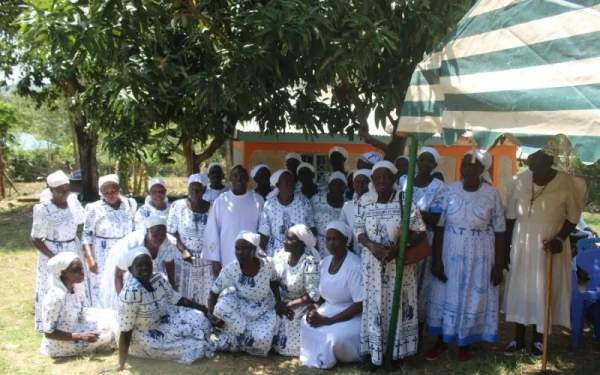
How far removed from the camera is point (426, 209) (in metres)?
4.99

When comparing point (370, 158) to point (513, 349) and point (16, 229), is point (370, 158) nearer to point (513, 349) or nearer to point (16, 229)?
point (513, 349)

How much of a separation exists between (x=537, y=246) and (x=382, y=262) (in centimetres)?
138

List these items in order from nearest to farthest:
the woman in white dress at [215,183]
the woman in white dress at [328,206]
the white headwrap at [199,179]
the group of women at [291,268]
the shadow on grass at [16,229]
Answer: the group of women at [291,268]
the woman in white dress at [328,206]
the white headwrap at [199,179]
the woman in white dress at [215,183]
the shadow on grass at [16,229]

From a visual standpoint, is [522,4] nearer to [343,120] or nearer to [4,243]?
[343,120]

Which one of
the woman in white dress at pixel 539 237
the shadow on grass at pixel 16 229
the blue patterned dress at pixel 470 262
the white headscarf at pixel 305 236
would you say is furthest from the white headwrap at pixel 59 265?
the shadow on grass at pixel 16 229

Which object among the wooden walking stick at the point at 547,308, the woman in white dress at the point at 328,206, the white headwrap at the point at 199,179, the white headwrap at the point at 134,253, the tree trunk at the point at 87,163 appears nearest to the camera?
the wooden walking stick at the point at 547,308

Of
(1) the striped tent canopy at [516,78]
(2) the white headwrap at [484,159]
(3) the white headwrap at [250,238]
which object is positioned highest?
(1) the striped tent canopy at [516,78]

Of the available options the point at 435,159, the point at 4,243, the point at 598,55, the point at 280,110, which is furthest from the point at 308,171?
the point at 4,243

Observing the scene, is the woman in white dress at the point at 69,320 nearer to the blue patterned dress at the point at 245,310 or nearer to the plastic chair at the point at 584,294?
the blue patterned dress at the point at 245,310

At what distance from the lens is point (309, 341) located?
16.4ft

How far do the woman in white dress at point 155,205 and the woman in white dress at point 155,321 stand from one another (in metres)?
1.00

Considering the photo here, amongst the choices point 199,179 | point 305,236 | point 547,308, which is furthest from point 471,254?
point 199,179

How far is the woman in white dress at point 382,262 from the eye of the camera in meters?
4.60

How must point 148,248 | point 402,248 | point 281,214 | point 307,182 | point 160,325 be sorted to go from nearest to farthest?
1. point 402,248
2. point 160,325
3. point 148,248
4. point 281,214
5. point 307,182
